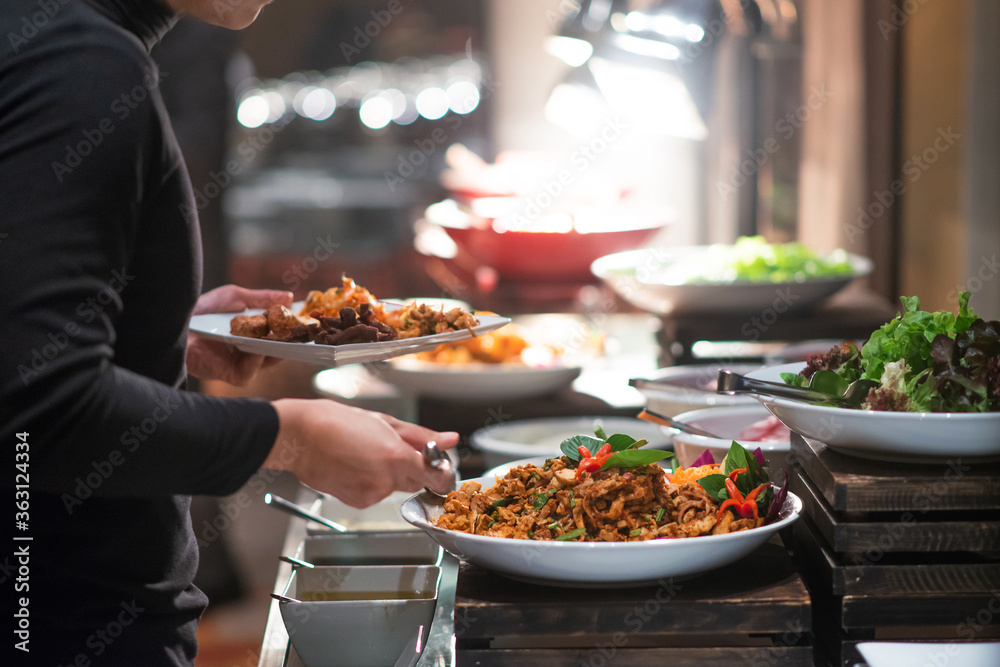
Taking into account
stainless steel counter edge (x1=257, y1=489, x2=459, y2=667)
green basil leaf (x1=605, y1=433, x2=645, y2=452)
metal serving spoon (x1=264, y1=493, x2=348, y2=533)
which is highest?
green basil leaf (x1=605, y1=433, x2=645, y2=452)

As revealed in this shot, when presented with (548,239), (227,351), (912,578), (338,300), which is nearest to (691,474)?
(912,578)

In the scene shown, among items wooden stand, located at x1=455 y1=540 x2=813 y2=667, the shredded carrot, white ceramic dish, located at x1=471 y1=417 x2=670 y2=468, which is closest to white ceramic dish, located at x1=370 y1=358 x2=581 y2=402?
white ceramic dish, located at x1=471 y1=417 x2=670 y2=468

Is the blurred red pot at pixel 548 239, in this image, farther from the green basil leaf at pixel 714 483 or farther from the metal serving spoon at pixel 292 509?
the green basil leaf at pixel 714 483

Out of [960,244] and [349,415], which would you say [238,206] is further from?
[349,415]

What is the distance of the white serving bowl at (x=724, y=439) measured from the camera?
1.35 meters

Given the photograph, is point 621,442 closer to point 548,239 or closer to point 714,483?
point 714,483

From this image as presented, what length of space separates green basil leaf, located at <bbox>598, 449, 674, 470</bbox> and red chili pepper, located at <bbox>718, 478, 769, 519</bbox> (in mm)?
83

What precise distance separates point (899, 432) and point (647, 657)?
13.2 inches

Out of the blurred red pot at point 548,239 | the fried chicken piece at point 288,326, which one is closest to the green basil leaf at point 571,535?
the fried chicken piece at point 288,326

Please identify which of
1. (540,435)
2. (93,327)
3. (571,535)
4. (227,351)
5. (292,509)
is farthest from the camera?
(540,435)

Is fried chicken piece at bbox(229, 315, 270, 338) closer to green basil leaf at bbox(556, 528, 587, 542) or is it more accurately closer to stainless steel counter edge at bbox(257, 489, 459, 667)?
stainless steel counter edge at bbox(257, 489, 459, 667)

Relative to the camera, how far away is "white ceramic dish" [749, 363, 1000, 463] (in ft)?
3.17

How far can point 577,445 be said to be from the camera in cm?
114

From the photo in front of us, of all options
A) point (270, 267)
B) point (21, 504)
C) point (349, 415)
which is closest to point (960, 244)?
point (349, 415)
